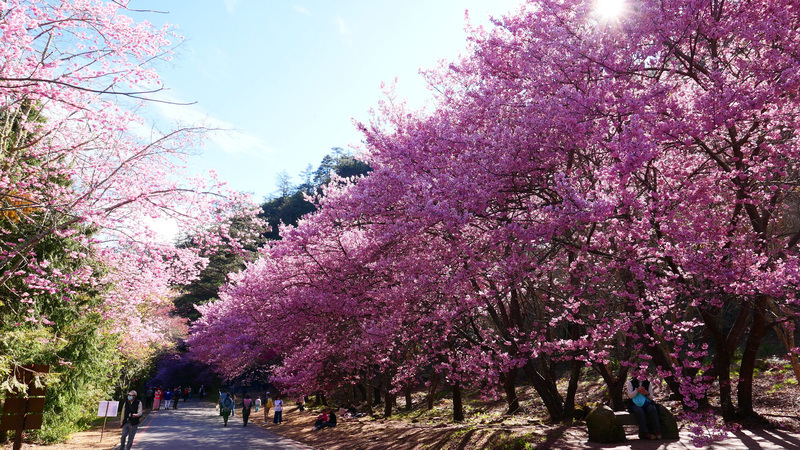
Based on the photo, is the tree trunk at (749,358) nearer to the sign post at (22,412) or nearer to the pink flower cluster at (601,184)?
the pink flower cluster at (601,184)

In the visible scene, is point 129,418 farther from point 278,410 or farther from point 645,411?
point 645,411

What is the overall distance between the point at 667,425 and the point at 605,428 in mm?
1322

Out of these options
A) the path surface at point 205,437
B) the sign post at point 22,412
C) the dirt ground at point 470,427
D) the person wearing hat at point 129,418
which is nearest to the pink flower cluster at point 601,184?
the dirt ground at point 470,427

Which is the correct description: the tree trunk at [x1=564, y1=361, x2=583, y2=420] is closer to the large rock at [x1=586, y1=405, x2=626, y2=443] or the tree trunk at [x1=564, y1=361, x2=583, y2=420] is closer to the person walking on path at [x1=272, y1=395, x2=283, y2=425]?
the large rock at [x1=586, y1=405, x2=626, y2=443]

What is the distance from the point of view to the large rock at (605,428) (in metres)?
10.5

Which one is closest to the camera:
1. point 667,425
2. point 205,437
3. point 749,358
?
point 749,358

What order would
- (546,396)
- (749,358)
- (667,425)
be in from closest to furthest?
1. (749,358)
2. (667,425)
3. (546,396)

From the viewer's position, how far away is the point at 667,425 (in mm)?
10484

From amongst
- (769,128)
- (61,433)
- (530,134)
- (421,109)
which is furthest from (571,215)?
(61,433)

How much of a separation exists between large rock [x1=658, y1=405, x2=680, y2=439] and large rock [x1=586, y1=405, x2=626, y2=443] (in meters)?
0.84

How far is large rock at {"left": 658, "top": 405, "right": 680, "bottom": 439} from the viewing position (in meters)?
10.4

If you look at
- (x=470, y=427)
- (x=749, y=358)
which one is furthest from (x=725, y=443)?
(x=470, y=427)

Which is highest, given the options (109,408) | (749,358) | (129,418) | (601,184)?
(601,184)

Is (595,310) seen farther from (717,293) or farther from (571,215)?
(571,215)
